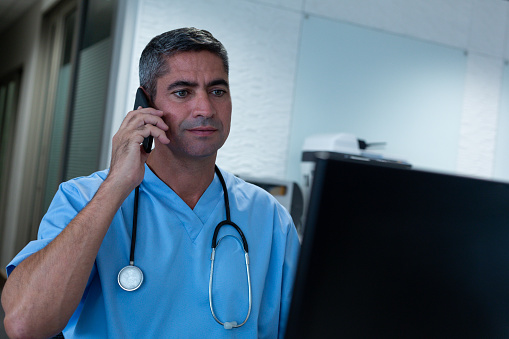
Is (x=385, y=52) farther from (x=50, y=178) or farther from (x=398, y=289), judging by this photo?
(x=398, y=289)

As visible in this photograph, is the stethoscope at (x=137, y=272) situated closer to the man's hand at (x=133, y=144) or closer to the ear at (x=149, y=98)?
the man's hand at (x=133, y=144)

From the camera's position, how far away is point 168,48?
47.6 inches

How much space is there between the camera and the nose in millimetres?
1170

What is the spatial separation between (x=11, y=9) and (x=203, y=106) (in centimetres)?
470

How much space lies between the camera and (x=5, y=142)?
5484 millimetres

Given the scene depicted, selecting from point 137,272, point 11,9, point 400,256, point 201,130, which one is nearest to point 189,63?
point 201,130

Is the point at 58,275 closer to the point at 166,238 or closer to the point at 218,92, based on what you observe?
the point at 166,238

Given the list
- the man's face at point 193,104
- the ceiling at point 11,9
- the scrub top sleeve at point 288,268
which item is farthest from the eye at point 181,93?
the ceiling at point 11,9

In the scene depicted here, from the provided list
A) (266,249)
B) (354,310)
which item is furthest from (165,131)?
(354,310)

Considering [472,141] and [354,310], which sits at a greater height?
[472,141]

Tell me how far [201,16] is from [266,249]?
2.17 m

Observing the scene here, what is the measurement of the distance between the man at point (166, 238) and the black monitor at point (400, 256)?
53 cm

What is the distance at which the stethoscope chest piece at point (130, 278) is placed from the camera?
1000mm

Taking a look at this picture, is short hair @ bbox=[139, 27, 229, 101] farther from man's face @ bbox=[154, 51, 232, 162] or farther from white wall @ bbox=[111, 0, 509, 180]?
white wall @ bbox=[111, 0, 509, 180]
